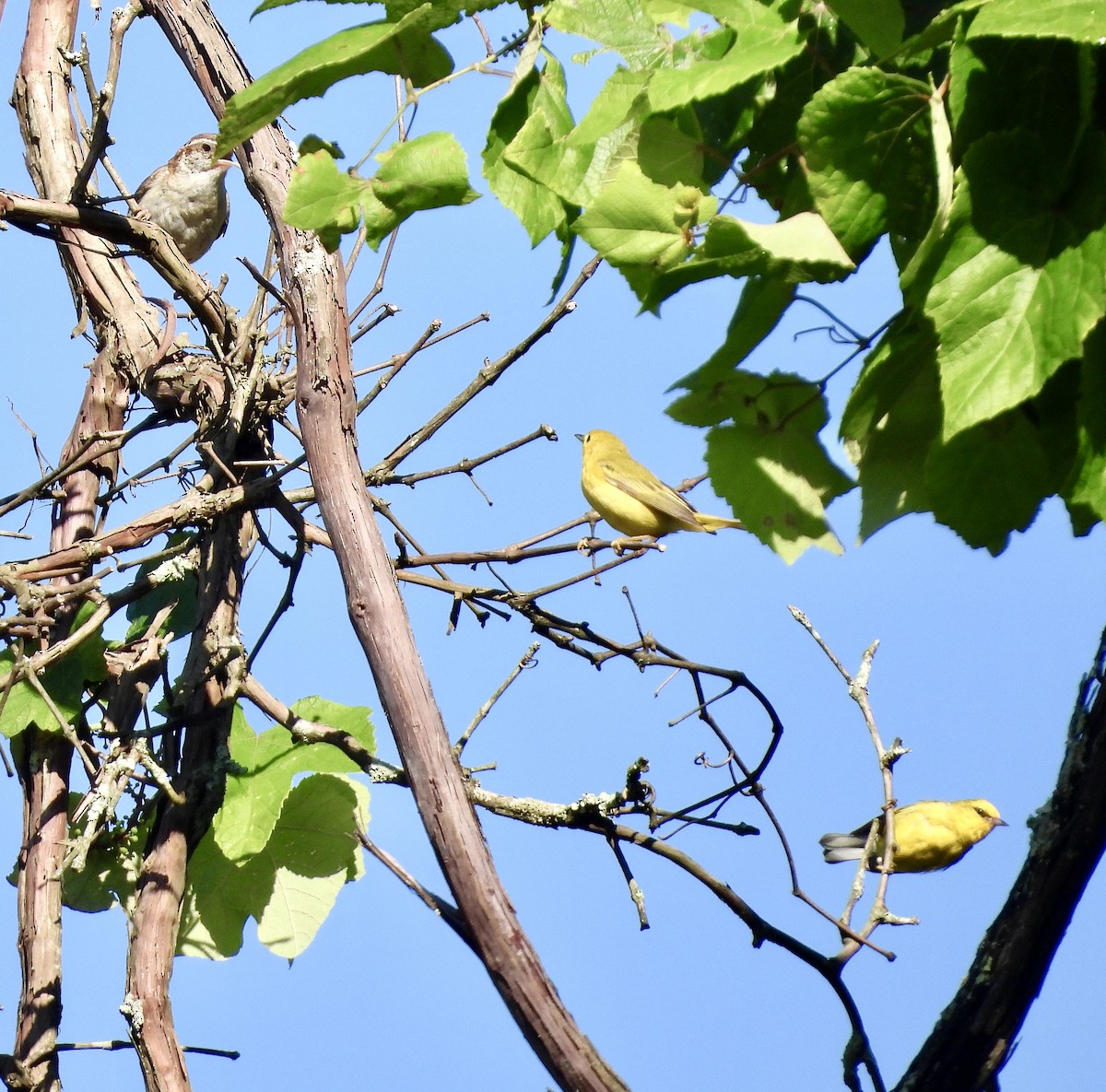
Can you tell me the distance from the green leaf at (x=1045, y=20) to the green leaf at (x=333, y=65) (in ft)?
1.65

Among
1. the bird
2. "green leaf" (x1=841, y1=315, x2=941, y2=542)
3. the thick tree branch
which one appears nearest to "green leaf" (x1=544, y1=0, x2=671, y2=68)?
"green leaf" (x1=841, y1=315, x2=941, y2=542)

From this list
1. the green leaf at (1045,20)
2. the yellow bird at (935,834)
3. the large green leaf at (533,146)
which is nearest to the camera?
the green leaf at (1045,20)

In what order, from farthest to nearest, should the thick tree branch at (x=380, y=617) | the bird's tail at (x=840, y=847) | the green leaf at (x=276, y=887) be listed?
1. the bird's tail at (x=840, y=847)
2. the green leaf at (x=276, y=887)
3. the thick tree branch at (x=380, y=617)

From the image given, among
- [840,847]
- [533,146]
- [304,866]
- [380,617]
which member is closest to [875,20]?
[533,146]

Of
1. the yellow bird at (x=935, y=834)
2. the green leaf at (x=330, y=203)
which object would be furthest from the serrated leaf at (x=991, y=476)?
the yellow bird at (x=935, y=834)

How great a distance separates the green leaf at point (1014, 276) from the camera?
0.76 metres

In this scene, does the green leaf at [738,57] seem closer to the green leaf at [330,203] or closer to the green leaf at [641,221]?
the green leaf at [641,221]

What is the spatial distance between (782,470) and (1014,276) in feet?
1.07

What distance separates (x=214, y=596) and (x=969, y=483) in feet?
7.46

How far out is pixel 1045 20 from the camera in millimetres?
727

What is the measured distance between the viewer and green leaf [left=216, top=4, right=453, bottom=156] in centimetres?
100

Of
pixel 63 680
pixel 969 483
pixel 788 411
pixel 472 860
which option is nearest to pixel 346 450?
pixel 472 860

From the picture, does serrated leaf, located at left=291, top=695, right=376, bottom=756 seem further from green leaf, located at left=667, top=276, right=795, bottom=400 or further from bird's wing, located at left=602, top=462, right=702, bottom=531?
green leaf, located at left=667, top=276, right=795, bottom=400

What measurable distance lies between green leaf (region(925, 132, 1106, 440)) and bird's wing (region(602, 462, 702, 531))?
2796mm
